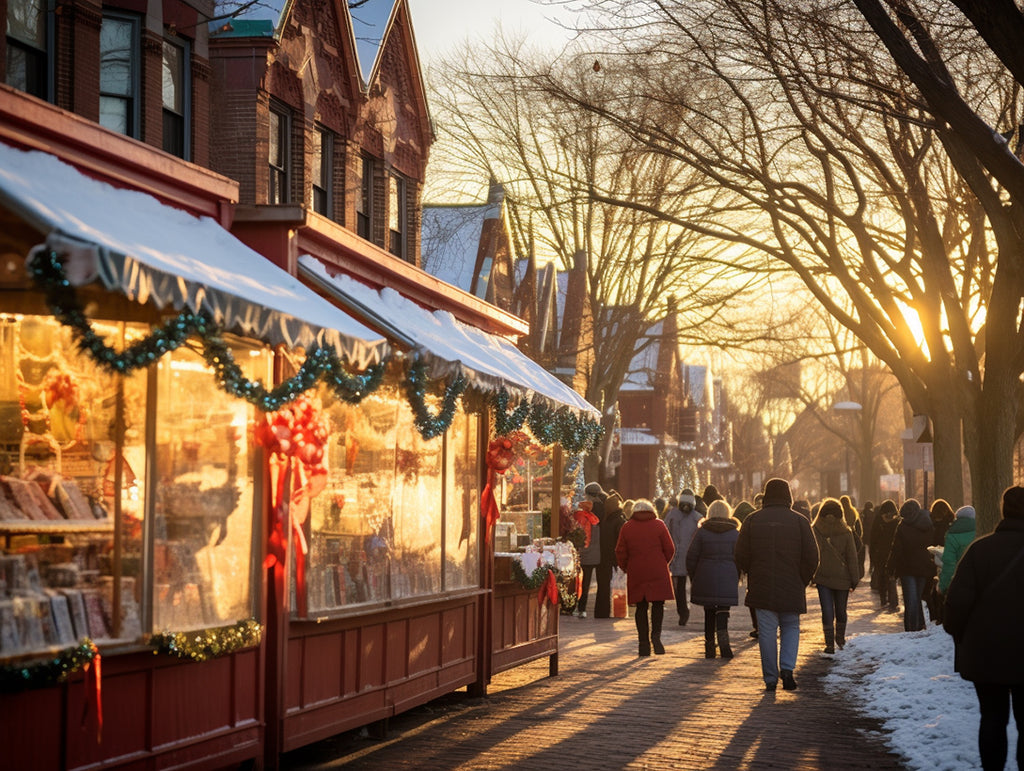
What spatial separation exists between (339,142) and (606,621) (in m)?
9.06

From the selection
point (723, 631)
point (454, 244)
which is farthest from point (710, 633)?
point (454, 244)

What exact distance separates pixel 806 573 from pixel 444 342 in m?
4.31

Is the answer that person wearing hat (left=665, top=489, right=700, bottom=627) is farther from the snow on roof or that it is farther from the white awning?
the snow on roof

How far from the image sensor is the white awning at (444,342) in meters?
10.9

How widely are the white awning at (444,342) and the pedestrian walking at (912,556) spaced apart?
19.3 ft

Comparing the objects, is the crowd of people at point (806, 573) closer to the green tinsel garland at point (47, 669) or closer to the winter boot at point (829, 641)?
the winter boot at point (829, 641)

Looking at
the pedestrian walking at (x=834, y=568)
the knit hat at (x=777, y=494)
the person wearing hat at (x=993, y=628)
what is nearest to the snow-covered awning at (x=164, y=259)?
the person wearing hat at (x=993, y=628)

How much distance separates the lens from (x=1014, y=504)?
8.57 m

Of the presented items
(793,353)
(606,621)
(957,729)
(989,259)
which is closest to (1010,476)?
(989,259)

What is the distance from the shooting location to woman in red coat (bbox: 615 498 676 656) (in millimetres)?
17031

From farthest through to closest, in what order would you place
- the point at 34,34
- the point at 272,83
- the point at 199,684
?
the point at 272,83 < the point at 34,34 < the point at 199,684

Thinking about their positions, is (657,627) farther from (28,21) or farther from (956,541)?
(28,21)

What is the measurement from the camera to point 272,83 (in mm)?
16453

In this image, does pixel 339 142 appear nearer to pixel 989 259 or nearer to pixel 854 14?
pixel 854 14
